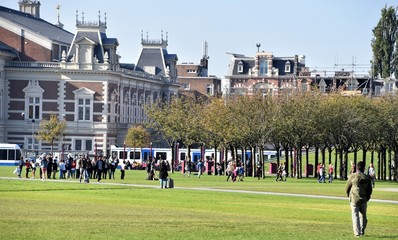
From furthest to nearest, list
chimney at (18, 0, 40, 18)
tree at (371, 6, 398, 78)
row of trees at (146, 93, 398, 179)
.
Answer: chimney at (18, 0, 40, 18) → tree at (371, 6, 398, 78) → row of trees at (146, 93, 398, 179)

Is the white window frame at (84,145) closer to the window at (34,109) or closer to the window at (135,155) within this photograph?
the window at (34,109)

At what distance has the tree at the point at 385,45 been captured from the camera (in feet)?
533

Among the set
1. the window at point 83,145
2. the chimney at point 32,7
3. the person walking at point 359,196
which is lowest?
the person walking at point 359,196

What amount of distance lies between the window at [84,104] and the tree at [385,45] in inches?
1395

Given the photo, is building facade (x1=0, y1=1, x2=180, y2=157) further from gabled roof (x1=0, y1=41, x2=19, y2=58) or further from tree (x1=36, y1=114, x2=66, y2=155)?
tree (x1=36, y1=114, x2=66, y2=155)

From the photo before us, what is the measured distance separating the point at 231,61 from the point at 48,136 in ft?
177

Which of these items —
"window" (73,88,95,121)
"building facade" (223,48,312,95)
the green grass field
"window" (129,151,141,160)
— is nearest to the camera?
the green grass field

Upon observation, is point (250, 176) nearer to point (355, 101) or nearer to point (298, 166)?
point (298, 166)

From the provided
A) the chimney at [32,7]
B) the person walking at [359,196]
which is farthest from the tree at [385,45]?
the person walking at [359,196]

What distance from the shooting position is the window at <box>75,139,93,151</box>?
15112 centimetres

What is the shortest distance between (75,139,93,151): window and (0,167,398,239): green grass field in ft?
Result: 285

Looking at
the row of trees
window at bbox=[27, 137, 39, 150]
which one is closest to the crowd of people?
the row of trees

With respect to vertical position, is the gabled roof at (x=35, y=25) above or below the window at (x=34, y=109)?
above

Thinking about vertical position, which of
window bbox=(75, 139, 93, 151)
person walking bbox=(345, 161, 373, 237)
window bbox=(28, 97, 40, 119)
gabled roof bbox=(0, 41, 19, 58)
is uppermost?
gabled roof bbox=(0, 41, 19, 58)
